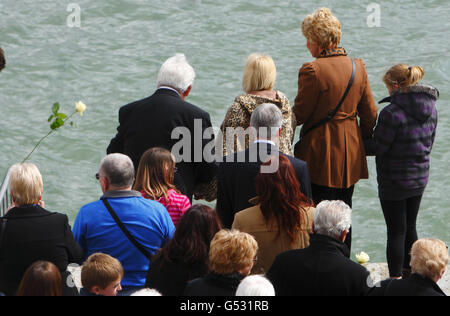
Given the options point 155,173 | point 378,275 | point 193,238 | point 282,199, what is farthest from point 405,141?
point 193,238

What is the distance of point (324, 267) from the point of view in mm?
4281

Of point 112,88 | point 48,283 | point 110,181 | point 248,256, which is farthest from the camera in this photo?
point 112,88

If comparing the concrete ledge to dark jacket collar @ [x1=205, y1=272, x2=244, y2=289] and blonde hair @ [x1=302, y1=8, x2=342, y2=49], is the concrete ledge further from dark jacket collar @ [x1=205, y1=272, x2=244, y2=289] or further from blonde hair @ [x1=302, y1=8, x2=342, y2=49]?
dark jacket collar @ [x1=205, y1=272, x2=244, y2=289]

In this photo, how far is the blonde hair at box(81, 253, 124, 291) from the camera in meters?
4.32

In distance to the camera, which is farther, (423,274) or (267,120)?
(267,120)

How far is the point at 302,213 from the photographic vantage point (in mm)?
4773

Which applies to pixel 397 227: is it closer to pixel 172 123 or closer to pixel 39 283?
pixel 172 123

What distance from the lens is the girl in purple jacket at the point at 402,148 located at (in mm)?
5562

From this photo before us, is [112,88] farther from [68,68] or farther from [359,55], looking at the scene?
[359,55]

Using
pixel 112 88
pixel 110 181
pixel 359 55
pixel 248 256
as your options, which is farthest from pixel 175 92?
pixel 359 55

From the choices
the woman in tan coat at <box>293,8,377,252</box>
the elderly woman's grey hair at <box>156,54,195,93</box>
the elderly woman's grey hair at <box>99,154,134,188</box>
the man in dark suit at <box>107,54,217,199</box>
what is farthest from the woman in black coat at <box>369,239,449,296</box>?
the elderly woman's grey hair at <box>156,54,195,93</box>

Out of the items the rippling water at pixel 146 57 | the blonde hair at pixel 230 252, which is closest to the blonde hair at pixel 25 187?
the blonde hair at pixel 230 252

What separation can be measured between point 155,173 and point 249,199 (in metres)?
0.59
